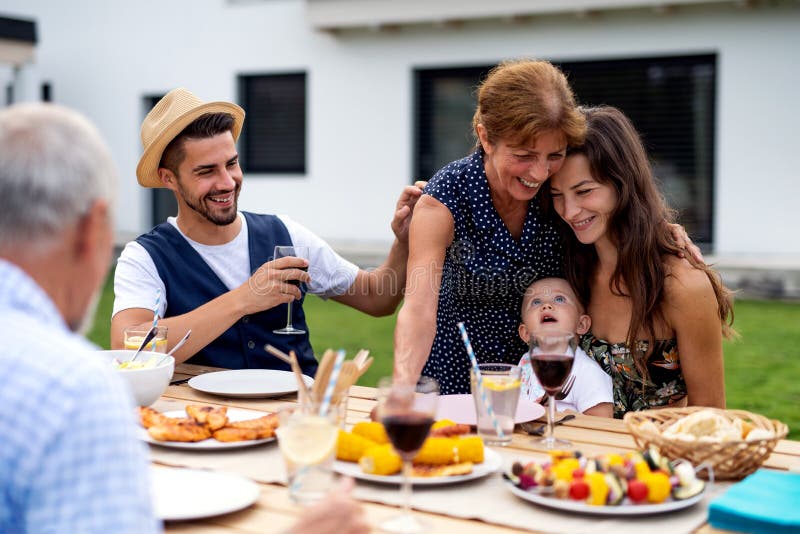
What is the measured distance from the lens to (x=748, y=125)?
384 inches

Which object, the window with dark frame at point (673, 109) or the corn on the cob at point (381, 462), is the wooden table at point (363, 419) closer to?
the corn on the cob at point (381, 462)

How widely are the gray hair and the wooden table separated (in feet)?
2.22

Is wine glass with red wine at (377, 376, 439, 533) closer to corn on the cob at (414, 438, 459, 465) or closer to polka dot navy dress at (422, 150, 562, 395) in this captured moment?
corn on the cob at (414, 438, 459, 465)

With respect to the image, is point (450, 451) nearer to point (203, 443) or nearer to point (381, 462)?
point (381, 462)

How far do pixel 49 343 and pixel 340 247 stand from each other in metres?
10.1

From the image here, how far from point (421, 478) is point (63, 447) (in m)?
0.88

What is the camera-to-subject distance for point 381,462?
5.76 ft

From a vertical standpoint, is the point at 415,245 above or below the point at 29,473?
above

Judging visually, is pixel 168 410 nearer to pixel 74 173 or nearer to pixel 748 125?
pixel 74 173

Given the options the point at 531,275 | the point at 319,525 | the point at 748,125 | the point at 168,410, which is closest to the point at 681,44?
the point at 748,125

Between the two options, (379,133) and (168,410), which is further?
(379,133)

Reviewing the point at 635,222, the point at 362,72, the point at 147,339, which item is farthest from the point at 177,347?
the point at 362,72

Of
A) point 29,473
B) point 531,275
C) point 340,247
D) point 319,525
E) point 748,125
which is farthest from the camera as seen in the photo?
point 340,247

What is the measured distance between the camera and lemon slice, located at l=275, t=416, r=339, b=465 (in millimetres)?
1629
